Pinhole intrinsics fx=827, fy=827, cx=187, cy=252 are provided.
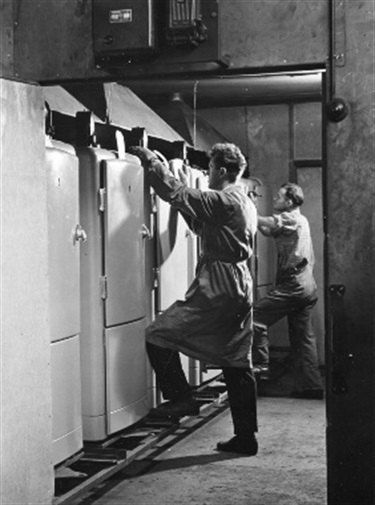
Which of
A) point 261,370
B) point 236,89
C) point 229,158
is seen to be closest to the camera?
point 229,158

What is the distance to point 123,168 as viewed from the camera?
15.1 ft

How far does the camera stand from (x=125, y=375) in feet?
15.5

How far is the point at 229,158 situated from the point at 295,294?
204 centimetres

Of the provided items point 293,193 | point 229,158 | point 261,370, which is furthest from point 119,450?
point 293,193

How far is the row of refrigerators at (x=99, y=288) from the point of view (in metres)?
4.05

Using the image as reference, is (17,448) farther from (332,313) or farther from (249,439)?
(249,439)

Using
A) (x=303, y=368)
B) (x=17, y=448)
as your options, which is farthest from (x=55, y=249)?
(x=303, y=368)

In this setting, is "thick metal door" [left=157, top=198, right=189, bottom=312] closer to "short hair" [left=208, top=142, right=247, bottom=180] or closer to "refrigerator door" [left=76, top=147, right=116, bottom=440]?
"short hair" [left=208, top=142, right=247, bottom=180]

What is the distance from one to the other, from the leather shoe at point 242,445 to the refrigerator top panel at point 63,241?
1.33 metres

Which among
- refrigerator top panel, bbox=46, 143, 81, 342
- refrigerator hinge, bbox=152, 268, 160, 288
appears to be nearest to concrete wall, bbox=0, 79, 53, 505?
refrigerator top panel, bbox=46, 143, 81, 342

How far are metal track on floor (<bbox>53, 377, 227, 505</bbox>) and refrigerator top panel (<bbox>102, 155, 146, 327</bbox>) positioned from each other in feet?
2.26

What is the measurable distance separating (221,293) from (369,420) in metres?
1.96

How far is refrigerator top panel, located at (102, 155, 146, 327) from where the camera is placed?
14.8 feet

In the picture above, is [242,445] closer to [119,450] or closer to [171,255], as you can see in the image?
[119,450]
